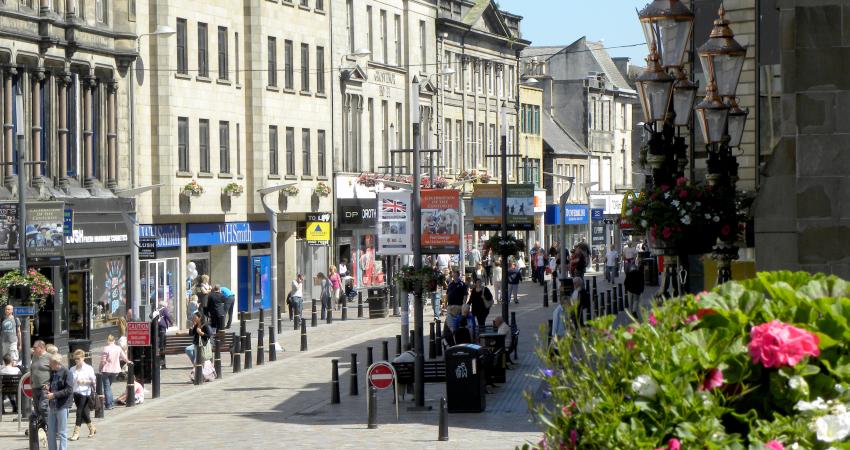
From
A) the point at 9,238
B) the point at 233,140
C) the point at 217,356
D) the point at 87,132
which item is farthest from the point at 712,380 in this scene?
the point at 233,140

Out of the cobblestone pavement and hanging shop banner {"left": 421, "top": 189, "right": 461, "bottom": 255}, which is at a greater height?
hanging shop banner {"left": 421, "top": 189, "right": 461, "bottom": 255}

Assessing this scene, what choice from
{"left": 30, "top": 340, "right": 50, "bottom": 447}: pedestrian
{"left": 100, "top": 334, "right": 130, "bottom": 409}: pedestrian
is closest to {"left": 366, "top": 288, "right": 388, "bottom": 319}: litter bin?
{"left": 100, "top": 334, "right": 130, "bottom": 409}: pedestrian

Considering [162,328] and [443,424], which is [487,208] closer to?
[162,328]

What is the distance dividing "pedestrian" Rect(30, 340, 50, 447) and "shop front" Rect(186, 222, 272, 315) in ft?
83.0

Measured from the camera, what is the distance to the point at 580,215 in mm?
102812

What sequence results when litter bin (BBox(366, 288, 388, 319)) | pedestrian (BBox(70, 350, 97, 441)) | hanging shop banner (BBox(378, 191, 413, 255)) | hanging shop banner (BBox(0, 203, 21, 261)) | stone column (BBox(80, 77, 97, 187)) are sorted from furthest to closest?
litter bin (BBox(366, 288, 388, 319)) → stone column (BBox(80, 77, 97, 187)) → hanging shop banner (BBox(378, 191, 413, 255)) → hanging shop banner (BBox(0, 203, 21, 261)) → pedestrian (BBox(70, 350, 97, 441))

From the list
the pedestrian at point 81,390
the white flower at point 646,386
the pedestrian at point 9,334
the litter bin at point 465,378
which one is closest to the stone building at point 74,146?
the pedestrian at point 9,334

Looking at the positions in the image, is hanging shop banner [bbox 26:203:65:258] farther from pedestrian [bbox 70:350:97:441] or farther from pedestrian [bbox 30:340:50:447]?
pedestrian [bbox 70:350:97:441]

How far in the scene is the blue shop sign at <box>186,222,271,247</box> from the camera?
52219mm

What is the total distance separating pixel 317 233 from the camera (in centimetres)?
5878

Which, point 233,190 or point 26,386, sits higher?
point 233,190

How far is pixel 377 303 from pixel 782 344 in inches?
1866

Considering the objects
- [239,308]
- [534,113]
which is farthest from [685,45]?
[534,113]

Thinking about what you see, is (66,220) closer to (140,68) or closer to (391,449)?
(140,68)
